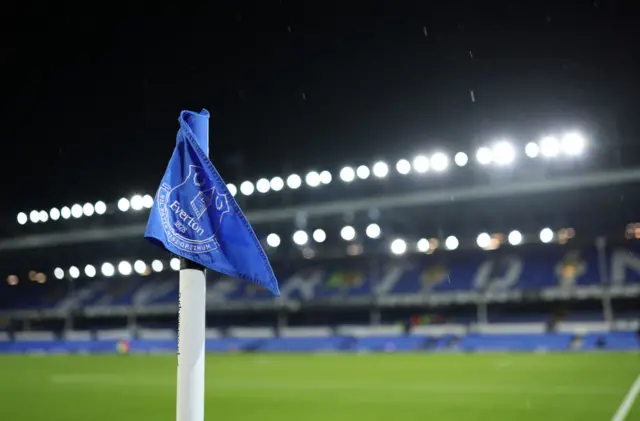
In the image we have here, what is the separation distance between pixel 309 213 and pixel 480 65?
39.0ft

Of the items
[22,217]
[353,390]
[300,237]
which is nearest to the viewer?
[353,390]

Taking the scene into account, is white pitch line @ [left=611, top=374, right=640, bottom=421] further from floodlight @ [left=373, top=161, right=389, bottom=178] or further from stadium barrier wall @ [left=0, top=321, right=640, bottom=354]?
floodlight @ [left=373, top=161, right=389, bottom=178]

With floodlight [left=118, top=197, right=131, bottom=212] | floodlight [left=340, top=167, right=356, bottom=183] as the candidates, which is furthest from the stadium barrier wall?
floodlight [left=340, top=167, right=356, bottom=183]

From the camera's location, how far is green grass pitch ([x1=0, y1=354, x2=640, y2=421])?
11727 mm

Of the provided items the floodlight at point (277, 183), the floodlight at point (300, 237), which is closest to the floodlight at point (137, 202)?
the floodlight at point (277, 183)

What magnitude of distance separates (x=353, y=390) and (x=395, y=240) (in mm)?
20241

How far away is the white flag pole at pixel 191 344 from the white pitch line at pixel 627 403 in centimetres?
900

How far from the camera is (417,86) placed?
28.0 m

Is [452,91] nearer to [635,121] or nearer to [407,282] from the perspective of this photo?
[635,121]

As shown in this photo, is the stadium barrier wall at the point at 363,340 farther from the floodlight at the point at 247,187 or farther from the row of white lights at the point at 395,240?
the floodlight at the point at 247,187

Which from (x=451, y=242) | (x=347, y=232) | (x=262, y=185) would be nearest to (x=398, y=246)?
(x=451, y=242)

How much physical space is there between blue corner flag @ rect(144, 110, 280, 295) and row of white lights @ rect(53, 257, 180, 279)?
38.7 m

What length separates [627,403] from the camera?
38.5 ft

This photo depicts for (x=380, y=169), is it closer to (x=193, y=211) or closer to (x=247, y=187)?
(x=247, y=187)
